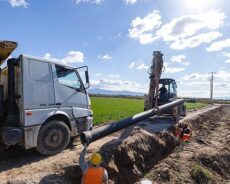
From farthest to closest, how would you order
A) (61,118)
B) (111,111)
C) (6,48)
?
(111,111)
(61,118)
(6,48)

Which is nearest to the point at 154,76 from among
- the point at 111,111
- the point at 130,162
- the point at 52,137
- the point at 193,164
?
the point at 193,164

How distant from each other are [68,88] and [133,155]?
118 inches

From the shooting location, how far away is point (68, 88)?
8.69m

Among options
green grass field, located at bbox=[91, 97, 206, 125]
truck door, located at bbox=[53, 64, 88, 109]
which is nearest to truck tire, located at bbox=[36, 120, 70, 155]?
truck door, located at bbox=[53, 64, 88, 109]

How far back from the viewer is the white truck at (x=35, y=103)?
24.3ft

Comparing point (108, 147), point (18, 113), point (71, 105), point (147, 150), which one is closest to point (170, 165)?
point (147, 150)

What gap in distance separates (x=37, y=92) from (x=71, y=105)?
1310 millimetres

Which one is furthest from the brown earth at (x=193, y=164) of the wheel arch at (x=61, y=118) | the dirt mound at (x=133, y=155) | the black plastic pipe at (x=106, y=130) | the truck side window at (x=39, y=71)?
the truck side window at (x=39, y=71)

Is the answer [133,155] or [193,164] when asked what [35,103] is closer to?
[133,155]

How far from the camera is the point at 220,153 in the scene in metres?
10.7

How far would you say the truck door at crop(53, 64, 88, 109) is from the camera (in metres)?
8.34

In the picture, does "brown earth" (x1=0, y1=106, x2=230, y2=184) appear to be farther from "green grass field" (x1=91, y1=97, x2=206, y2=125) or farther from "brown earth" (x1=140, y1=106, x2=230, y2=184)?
"green grass field" (x1=91, y1=97, x2=206, y2=125)

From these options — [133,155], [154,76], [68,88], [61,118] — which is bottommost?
[133,155]

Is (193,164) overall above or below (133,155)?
below
